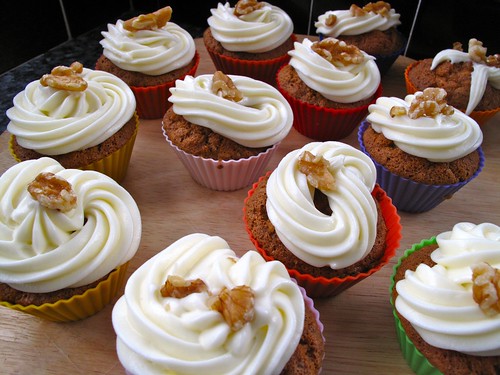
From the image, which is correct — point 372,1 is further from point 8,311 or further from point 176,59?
point 8,311

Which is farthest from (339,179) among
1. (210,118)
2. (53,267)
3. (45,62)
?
(45,62)

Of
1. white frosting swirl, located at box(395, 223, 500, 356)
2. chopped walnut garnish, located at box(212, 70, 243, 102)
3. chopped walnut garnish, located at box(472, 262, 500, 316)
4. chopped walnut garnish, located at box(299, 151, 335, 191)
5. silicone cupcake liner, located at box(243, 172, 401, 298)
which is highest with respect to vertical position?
chopped walnut garnish, located at box(212, 70, 243, 102)

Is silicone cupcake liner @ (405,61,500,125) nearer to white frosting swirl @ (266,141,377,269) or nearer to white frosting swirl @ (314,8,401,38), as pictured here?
white frosting swirl @ (314,8,401,38)

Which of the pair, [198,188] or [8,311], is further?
[198,188]

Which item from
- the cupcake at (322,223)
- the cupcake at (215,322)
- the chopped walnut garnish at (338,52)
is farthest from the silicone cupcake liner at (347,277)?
the chopped walnut garnish at (338,52)

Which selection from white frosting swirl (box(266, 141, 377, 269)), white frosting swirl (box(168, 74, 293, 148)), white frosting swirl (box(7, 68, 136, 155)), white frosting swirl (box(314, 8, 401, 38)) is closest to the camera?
white frosting swirl (box(266, 141, 377, 269))

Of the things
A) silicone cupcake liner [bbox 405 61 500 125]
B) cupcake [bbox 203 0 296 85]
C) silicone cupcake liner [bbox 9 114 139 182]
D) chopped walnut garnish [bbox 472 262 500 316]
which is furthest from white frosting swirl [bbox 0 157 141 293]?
silicone cupcake liner [bbox 405 61 500 125]

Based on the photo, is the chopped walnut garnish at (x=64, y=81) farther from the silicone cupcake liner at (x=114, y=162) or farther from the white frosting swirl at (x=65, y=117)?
the silicone cupcake liner at (x=114, y=162)
